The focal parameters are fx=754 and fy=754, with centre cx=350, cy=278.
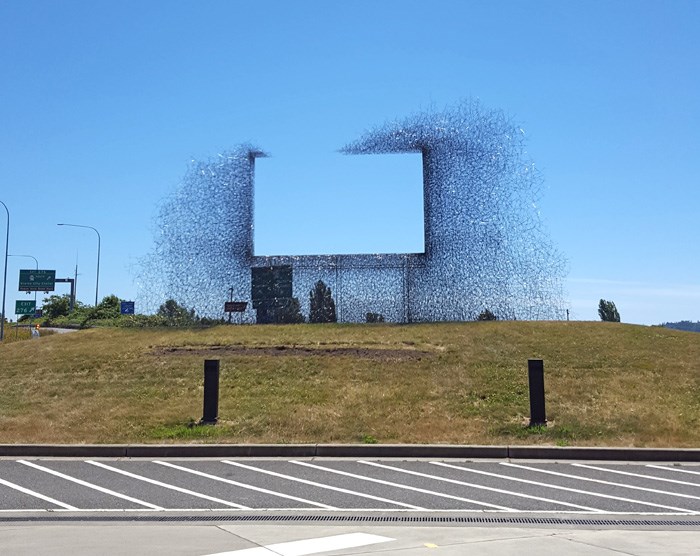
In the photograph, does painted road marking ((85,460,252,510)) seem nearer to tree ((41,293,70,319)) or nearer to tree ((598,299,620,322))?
tree ((598,299,620,322))

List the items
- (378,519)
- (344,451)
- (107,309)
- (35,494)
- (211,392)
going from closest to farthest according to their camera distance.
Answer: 1. (378,519)
2. (35,494)
3. (344,451)
4. (211,392)
5. (107,309)

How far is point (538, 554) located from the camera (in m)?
5.93

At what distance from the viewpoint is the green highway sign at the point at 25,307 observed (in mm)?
55750

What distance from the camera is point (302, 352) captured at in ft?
69.1

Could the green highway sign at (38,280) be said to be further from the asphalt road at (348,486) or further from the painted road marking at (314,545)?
the painted road marking at (314,545)

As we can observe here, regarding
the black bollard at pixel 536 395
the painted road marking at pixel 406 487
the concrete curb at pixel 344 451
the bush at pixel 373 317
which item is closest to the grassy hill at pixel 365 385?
the black bollard at pixel 536 395

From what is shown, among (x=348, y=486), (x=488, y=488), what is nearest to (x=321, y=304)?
(x=348, y=486)

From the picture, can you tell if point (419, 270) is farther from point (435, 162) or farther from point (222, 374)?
point (222, 374)

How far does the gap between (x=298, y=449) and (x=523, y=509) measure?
4499mm

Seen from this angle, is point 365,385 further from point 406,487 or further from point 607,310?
point 607,310

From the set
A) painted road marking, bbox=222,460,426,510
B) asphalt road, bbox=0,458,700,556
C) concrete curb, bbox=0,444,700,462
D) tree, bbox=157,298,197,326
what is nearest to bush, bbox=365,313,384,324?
tree, bbox=157,298,197,326

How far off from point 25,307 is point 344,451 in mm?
50678

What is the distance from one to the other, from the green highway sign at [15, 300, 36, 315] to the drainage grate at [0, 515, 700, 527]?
5241cm

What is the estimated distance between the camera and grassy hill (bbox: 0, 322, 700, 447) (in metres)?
13.0
